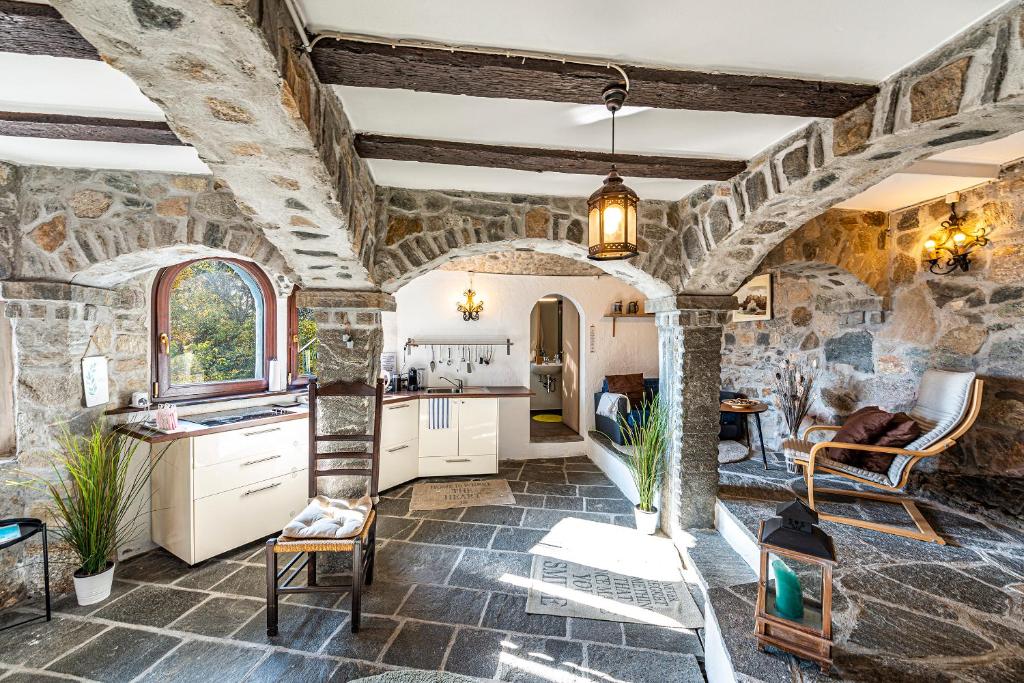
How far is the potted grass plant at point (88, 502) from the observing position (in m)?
2.32

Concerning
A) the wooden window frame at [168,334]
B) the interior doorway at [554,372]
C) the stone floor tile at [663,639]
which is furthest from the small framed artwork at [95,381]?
the interior doorway at [554,372]

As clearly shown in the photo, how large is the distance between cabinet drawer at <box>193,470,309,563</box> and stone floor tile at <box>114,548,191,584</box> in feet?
0.46

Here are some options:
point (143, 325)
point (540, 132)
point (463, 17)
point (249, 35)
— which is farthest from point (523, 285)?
point (249, 35)

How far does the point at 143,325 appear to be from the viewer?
296cm

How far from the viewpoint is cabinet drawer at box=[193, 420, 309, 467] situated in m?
2.65

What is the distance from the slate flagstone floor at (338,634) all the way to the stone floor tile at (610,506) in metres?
0.94

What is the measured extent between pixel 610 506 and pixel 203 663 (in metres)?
2.78

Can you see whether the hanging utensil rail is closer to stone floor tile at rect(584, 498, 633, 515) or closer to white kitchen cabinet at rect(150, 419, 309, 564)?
white kitchen cabinet at rect(150, 419, 309, 564)

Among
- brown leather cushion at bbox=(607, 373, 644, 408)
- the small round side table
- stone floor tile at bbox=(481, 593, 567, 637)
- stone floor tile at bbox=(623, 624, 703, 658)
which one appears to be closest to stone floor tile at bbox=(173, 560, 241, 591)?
stone floor tile at bbox=(481, 593, 567, 637)

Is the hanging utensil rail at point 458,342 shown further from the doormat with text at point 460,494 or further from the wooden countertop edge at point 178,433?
the wooden countertop edge at point 178,433

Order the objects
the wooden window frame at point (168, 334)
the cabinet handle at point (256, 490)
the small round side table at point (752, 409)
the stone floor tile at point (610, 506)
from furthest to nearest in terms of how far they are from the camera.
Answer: the small round side table at point (752, 409) < the stone floor tile at point (610, 506) < the wooden window frame at point (168, 334) < the cabinet handle at point (256, 490)

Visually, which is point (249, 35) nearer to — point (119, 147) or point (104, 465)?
point (119, 147)

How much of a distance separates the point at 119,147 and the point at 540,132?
2068mm

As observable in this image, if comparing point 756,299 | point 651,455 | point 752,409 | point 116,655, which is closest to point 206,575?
point 116,655
